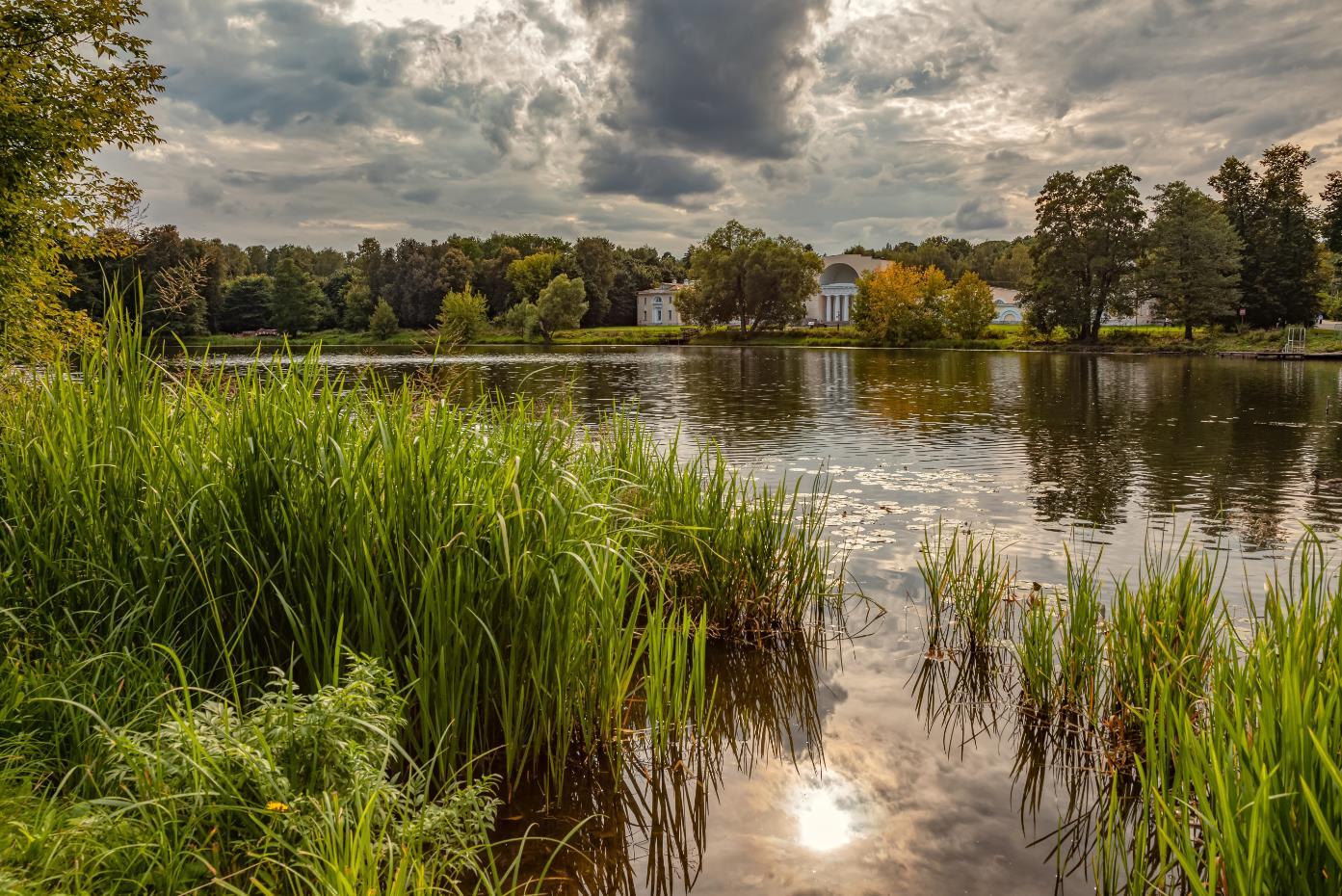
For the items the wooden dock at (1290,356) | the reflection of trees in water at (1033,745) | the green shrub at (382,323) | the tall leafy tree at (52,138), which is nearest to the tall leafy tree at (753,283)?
the green shrub at (382,323)

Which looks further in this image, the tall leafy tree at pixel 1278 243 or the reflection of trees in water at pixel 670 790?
the tall leafy tree at pixel 1278 243

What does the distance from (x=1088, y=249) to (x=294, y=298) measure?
73718 mm

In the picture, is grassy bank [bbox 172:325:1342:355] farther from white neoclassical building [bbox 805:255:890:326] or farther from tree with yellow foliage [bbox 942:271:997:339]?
white neoclassical building [bbox 805:255:890:326]

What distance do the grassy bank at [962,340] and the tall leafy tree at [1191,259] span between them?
1.98m

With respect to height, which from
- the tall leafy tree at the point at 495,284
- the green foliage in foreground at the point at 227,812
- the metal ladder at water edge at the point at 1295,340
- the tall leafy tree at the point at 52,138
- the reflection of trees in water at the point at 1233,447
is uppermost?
the tall leafy tree at the point at 495,284

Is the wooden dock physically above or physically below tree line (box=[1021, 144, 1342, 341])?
below

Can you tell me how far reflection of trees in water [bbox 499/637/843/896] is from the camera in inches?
A: 150

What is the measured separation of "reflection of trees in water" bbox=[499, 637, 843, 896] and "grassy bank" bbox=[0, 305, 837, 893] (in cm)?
21

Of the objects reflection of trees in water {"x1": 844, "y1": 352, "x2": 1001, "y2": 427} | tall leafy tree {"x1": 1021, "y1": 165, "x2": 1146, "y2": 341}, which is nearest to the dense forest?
tall leafy tree {"x1": 1021, "y1": 165, "x2": 1146, "y2": 341}

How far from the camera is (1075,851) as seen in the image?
4.01m

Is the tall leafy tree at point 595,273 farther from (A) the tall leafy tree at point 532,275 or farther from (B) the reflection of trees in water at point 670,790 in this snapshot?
(B) the reflection of trees in water at point 670,790

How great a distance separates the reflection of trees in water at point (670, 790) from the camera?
381 cm

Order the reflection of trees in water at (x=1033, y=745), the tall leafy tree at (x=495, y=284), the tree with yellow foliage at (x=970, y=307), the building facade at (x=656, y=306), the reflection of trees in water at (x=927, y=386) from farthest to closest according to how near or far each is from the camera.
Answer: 1. the building facade at (x=656, y=306)
2. the tall leafy tree at (x=495, y=284)
3. the tree with yellow foliage at (x=970, y=307)
4. the reflection of trees in water at (x=927, y=386)
5. the reflection of trees in water at (x=1033, y=745)

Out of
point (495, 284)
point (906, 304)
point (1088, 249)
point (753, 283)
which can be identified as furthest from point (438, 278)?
point (1088, 249)
